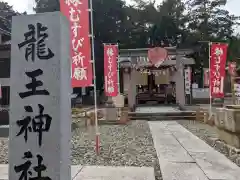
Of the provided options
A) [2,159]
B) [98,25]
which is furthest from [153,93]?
[2,159]

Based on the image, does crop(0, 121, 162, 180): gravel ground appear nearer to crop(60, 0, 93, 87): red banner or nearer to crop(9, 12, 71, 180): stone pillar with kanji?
crop(60, 0, 93, 87): red banner

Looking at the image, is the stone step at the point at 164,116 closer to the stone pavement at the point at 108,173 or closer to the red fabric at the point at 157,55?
the red fabric at the point at 157,55

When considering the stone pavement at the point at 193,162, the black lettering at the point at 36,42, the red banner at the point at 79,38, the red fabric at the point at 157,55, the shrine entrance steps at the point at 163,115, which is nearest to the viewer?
the black lettering at the point at 36,42

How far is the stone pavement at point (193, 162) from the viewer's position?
4.25 meters

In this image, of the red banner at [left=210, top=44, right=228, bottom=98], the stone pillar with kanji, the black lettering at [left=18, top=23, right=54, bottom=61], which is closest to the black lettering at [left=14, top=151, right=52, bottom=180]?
the stone pillar with kanji

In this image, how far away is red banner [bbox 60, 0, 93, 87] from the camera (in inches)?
234

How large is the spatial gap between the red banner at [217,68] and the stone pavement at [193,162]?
17.0 ft

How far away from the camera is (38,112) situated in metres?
2.60

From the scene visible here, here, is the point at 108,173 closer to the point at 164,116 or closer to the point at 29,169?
the point at 29,169

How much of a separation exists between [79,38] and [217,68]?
25.3 ft

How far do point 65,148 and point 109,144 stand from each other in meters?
A: 4.53

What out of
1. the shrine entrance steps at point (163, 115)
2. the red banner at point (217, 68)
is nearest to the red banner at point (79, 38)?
the red banner at point (217, 68)

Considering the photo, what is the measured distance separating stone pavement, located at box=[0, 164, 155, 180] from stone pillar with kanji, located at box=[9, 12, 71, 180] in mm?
1562

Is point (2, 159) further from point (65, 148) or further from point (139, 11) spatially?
point (139, 11)
